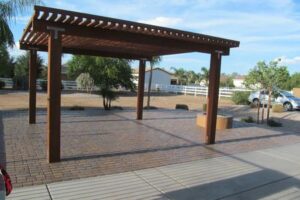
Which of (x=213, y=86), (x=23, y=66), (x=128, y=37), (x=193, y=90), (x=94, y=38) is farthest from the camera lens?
(x=193, y=90)

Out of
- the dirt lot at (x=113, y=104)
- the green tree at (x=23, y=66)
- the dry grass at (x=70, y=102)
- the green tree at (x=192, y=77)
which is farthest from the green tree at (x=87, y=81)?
the green tree at (x=192, y=77)

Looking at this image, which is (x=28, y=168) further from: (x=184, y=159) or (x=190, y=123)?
(x=190, y=123)

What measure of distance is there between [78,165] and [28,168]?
2.96 ft

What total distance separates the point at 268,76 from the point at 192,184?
10.7m

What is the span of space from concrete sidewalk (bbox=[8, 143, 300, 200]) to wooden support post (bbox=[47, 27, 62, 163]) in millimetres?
1358

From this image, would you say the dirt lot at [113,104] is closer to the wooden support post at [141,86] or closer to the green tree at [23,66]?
the wooden support post at [141,86]

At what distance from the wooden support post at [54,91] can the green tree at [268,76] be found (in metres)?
10.9

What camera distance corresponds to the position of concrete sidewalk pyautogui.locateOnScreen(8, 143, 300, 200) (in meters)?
4.79

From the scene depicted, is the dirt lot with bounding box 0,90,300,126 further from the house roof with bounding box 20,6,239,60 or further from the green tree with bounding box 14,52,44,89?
the green tree with bounding box 14,52,44,89

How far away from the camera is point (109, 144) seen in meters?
8.06

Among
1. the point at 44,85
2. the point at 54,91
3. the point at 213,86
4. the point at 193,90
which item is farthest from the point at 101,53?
the point at 193,90

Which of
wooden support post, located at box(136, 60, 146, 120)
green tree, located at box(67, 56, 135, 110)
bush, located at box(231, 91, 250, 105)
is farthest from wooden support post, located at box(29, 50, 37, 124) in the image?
green tree, located at box(67, 56, 135, 110)

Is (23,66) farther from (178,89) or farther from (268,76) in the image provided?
(268,76)

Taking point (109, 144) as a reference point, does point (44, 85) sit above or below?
above
